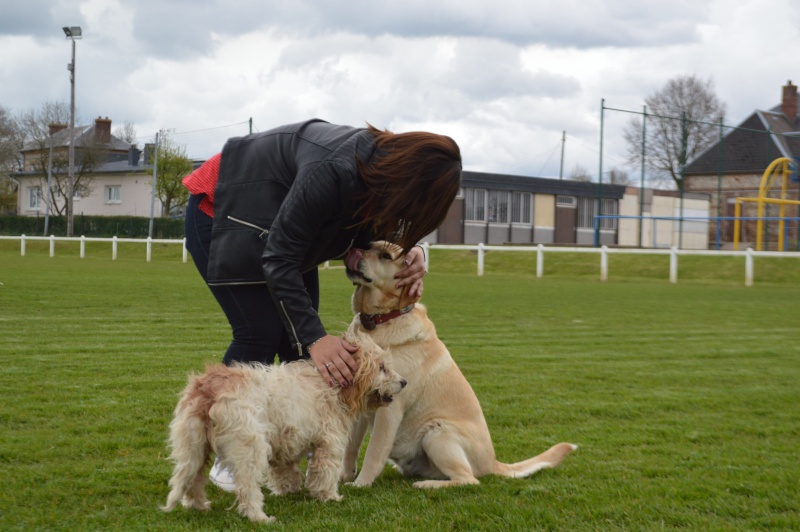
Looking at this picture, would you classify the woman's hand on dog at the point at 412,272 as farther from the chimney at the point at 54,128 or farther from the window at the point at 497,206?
the chimney at the point at 54,128

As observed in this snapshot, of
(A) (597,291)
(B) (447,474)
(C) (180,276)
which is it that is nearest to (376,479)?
(B) (447,474)

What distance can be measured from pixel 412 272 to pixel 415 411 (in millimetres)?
795

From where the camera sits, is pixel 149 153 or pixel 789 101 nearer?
pixel 789 101

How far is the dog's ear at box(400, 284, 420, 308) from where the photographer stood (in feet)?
15.2

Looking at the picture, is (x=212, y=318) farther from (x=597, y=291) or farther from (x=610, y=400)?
(x=597, y=291)

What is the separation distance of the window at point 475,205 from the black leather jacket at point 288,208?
136 ft

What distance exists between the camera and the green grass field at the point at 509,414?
12.5 ft

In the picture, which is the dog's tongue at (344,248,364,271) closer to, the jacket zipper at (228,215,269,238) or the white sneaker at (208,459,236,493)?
the jacket zipper at (228,215,269,238)

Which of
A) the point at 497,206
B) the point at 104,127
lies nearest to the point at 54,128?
the point at 104,127

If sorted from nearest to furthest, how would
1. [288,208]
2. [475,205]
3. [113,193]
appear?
[288,208], [475,205], [113,193]

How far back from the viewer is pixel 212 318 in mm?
12117

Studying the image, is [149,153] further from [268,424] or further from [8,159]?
[268,424]

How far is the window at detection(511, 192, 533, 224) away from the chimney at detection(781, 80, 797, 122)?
1785cm

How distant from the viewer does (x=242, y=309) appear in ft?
12.9
